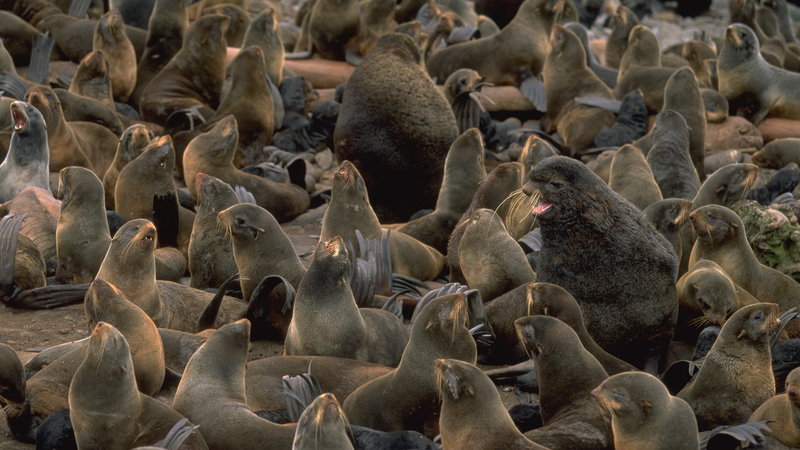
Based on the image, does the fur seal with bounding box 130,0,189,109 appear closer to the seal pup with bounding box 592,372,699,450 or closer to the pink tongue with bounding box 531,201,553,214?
the pink tongue with bounding box 531,201,553,214

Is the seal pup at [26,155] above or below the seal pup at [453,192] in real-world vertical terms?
above

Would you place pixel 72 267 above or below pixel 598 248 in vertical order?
below

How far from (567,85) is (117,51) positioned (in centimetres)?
394

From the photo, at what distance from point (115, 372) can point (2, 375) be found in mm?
472

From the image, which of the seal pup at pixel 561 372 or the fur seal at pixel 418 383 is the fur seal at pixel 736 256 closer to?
the seal pup at pixel 561 372

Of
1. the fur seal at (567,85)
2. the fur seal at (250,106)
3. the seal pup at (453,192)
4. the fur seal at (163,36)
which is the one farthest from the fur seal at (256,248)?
the fur seal at (163,36)

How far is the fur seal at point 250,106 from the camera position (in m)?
10.5

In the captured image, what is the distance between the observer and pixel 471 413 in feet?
16.9

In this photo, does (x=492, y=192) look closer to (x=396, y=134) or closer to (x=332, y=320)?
(x=396, y=134)

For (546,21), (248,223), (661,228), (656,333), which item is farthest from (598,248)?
(546,21)

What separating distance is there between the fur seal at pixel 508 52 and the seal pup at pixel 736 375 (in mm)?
6330

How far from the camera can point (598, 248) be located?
678 cm

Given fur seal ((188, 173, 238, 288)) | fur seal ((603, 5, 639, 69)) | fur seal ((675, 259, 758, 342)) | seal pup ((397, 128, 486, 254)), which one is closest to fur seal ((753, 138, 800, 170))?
seal pup ((397, 128, 486, 254))

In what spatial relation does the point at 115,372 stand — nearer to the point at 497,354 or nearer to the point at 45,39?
the point at 497,354
